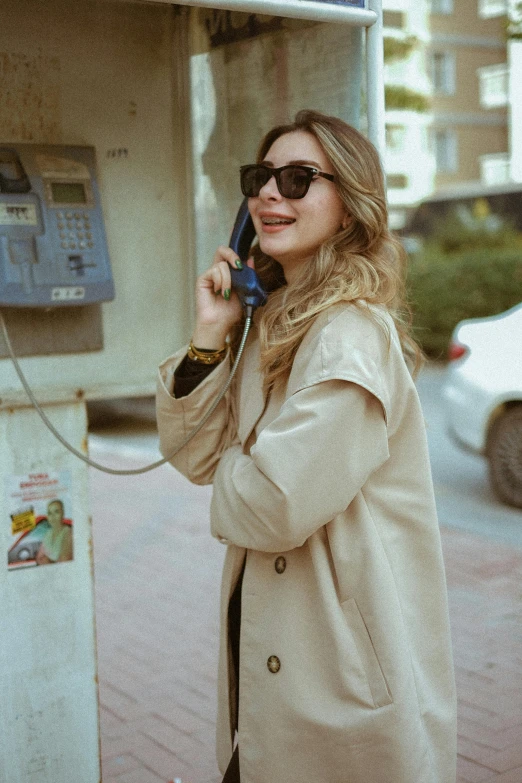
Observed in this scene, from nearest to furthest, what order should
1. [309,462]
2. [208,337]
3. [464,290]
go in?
1. [309,462]
2. [208,337]
3. [464,290]

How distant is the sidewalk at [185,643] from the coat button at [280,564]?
56.0 inches

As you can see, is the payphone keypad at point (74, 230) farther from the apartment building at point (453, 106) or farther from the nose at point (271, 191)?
the apartment building at point (453, 106)

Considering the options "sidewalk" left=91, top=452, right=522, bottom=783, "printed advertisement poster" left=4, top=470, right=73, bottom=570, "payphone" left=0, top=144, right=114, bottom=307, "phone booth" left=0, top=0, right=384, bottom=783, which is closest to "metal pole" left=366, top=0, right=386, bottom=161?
"phone booth" left=0, top=0, right=384, bottom=783

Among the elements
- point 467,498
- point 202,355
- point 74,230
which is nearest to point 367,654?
point 202,355

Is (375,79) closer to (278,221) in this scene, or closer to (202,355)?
(278,221)

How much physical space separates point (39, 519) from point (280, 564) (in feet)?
2.69

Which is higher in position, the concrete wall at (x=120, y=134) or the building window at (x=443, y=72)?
the building window at (x=443, y=72)

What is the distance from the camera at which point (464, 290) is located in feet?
49.9

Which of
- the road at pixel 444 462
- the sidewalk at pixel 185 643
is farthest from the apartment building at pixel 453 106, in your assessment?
the sidewalk at pixel 185 643

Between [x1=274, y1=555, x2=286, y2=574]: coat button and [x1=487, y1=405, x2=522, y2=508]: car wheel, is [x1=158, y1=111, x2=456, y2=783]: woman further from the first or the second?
[x1=487, y1=405, x2=522, y2=508]: car wheel

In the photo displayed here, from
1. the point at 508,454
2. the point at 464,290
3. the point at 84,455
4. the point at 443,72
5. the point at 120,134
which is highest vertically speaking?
the point at 443,72

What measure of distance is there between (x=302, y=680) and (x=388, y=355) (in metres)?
0.63

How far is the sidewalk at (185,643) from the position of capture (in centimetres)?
319

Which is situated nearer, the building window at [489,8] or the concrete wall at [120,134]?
the concrete wall at [120,134]
